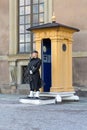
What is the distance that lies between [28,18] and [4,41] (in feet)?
4.85

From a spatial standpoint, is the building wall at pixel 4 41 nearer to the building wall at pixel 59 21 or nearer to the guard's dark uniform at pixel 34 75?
the building wall at pixel 59 21

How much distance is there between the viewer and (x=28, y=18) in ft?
61.6

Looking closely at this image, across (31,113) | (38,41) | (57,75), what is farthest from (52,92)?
(31,113)

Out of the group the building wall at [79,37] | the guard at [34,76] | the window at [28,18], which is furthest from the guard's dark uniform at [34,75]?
the window at [28,18]

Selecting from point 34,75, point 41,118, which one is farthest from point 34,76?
point 41,118

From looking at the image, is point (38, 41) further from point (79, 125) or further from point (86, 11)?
point (79, 125)

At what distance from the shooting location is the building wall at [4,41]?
1880 cm

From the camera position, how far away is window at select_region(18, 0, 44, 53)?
18469 mm

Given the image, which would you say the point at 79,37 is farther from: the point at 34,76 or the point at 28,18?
the point at 34,76

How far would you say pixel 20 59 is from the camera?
60.5 feet

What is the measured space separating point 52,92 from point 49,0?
204 inches

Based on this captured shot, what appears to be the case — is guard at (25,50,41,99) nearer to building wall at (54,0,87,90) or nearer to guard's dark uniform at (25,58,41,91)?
guard's dark uniform at (25,58,41,91)

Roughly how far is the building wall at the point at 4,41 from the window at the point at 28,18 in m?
0.60

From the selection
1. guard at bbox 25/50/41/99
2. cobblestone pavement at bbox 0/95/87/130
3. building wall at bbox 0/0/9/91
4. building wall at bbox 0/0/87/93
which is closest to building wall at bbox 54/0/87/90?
building wall at bbox 0/0/87/93
